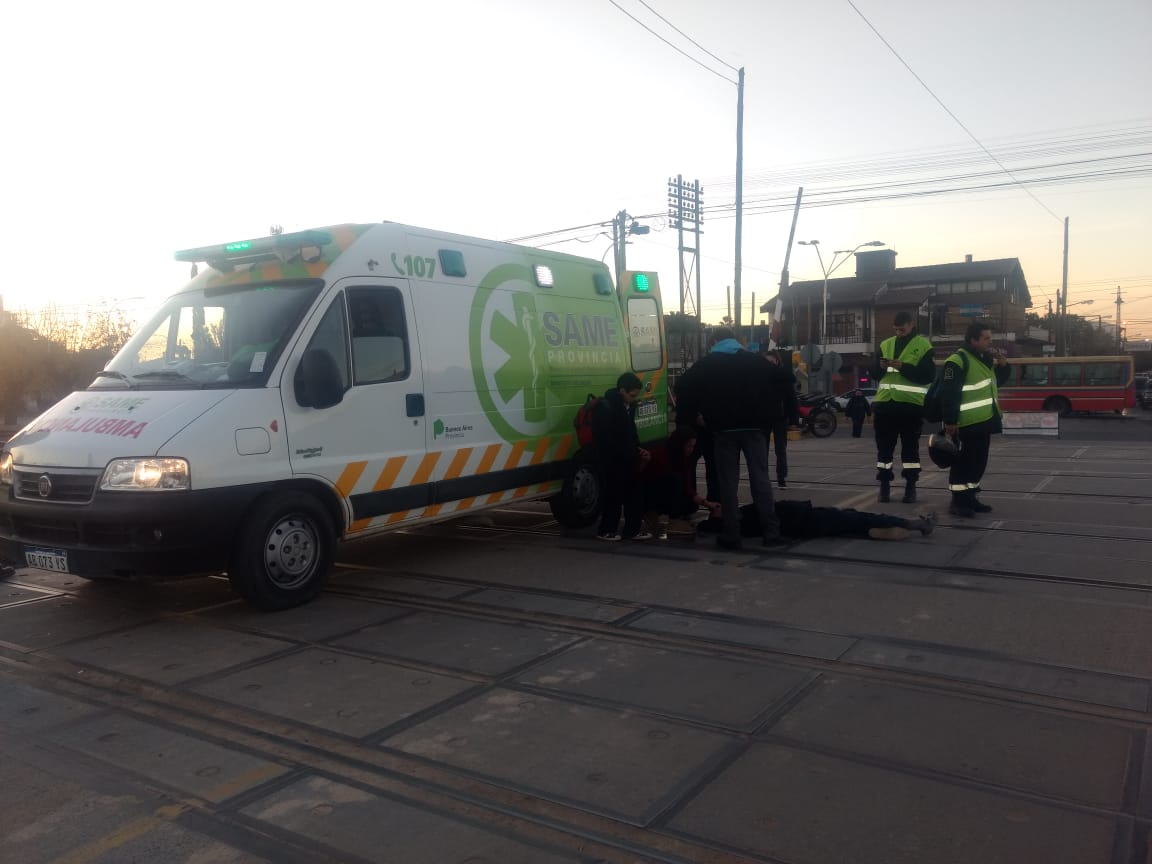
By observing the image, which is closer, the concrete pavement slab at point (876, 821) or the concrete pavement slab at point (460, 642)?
the concrete pavement slab at point (876, 821)

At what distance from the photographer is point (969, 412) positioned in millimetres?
9086

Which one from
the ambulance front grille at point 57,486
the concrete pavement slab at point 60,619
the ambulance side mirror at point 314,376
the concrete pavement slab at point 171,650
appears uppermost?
the ambulance side mirror at point 314,376

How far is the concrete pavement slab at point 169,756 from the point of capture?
12.1 feet

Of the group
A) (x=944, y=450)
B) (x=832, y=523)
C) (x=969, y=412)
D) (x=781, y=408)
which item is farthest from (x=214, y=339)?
(x=969, y=412)

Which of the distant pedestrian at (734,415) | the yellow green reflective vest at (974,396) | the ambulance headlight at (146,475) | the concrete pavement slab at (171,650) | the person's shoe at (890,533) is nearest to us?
the concrete pavement slab at (171,650)

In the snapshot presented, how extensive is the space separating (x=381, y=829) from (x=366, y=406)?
12.7ft

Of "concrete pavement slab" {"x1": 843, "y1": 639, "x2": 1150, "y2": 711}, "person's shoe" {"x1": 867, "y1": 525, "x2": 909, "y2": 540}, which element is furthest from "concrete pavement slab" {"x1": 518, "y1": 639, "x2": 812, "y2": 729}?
"person's shoe" {"x1": 867, "y1": 525, "x2": 909, "y2": 540}

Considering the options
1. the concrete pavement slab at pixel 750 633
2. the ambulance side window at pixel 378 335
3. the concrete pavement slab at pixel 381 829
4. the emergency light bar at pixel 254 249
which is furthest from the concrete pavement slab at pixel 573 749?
the emergency light bar at pixel 254 249

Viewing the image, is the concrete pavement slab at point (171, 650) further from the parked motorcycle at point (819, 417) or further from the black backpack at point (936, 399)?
the parked motorcycle at point (819, 417)

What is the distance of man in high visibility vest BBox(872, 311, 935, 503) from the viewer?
9.54 m

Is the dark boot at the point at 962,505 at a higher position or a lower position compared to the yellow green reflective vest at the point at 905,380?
lower

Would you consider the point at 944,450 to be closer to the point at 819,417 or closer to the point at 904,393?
the point at 904,393

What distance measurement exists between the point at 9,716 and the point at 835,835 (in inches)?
153

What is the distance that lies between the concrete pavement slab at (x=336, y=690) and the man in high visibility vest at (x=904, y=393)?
21.2 feet
